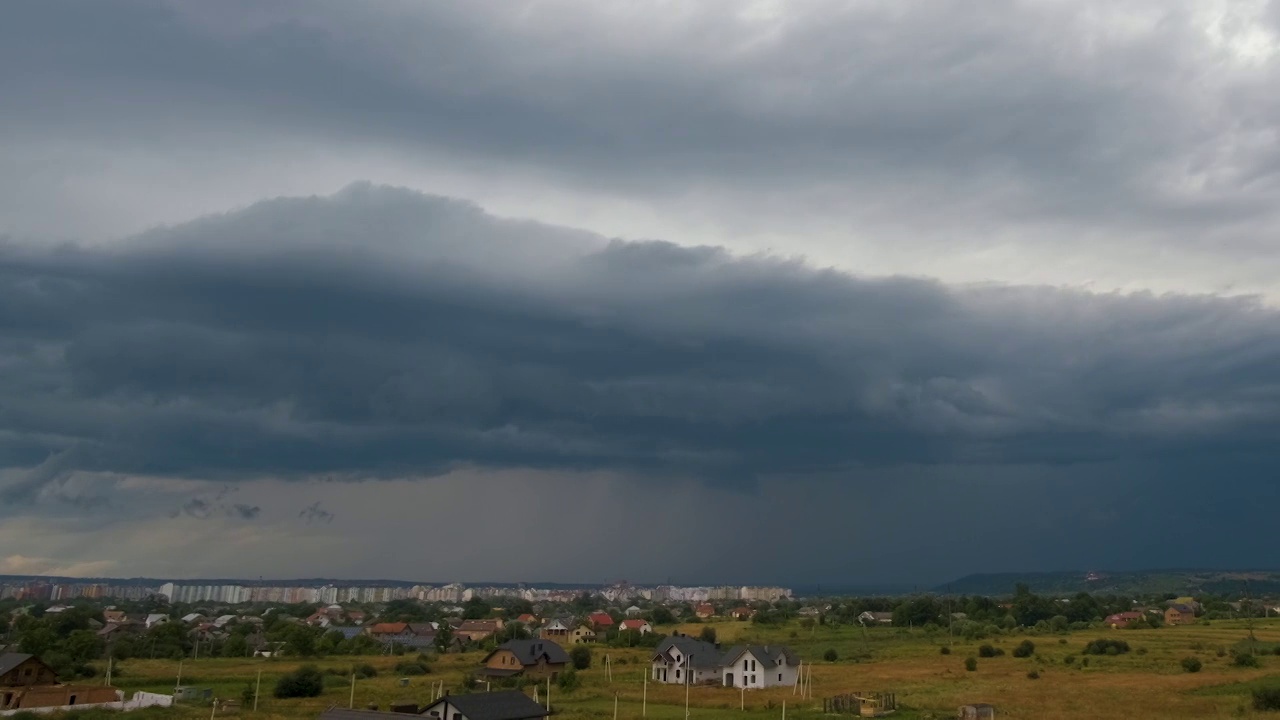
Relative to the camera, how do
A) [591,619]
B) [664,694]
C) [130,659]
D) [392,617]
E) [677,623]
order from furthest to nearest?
[392,617] < [677,623] < [591,619] < [130,659] < [664,694]

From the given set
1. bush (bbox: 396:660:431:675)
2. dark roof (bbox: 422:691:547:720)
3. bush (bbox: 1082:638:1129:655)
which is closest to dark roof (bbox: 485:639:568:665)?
bush (bbox: 396:660:431:675)

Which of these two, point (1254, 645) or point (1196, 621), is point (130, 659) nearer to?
point (1254, 645)

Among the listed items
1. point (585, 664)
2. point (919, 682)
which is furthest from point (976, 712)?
point (585, 664)

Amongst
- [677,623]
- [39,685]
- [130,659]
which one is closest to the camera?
[39,685]

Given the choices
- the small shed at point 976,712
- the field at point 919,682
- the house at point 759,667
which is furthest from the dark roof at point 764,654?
the small shed at point 976,712

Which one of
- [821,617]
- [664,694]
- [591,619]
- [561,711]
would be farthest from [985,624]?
[561,711]
